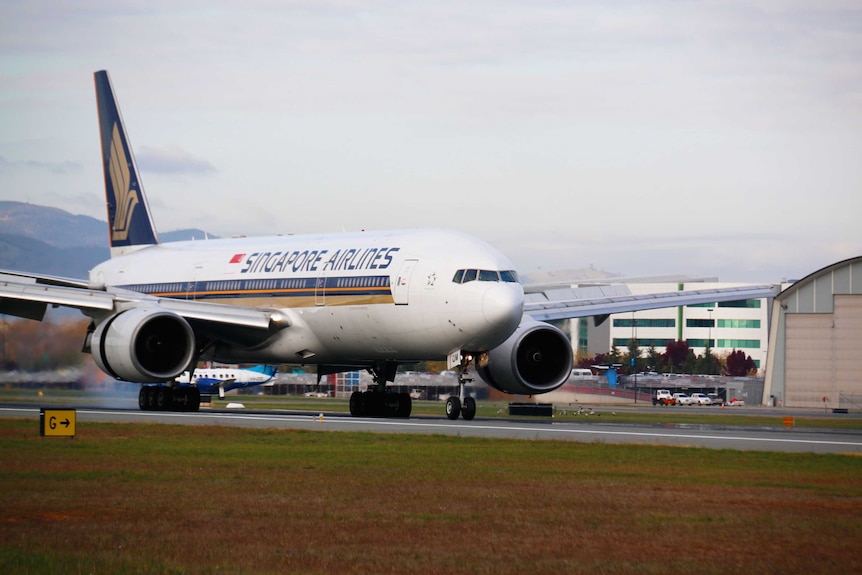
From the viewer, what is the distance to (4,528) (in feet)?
43.7

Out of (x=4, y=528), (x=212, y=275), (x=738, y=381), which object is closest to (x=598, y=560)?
(x=4, y=528)

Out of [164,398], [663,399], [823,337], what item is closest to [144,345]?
[164,398]

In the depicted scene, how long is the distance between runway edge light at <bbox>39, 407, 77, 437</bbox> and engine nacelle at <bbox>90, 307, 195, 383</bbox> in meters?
8.80

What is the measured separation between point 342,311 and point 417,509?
68.7ft

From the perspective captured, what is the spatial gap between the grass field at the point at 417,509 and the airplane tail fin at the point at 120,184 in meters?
23.4

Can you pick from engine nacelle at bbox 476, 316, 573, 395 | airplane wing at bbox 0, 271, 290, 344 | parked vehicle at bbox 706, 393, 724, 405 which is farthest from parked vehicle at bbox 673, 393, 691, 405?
airplane wing at bbox 0, 271, 290, 344

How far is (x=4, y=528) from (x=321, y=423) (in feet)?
62.2

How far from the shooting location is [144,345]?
35250 millimetres

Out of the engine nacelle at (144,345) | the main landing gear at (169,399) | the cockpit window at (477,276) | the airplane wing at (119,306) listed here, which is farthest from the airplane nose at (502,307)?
the main landing gear at (169,399)

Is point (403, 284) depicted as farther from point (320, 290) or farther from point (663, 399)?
point (663, 399)

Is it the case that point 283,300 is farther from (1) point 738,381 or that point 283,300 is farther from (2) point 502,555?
(1) point 738,381

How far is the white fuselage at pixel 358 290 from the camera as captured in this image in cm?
3306

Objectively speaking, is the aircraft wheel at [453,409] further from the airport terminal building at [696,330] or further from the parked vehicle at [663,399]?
the airport terminal building at [696,330]

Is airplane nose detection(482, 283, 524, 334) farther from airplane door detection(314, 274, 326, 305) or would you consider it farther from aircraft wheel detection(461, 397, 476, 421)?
airplane door detection(314, 274, 326, 305)
